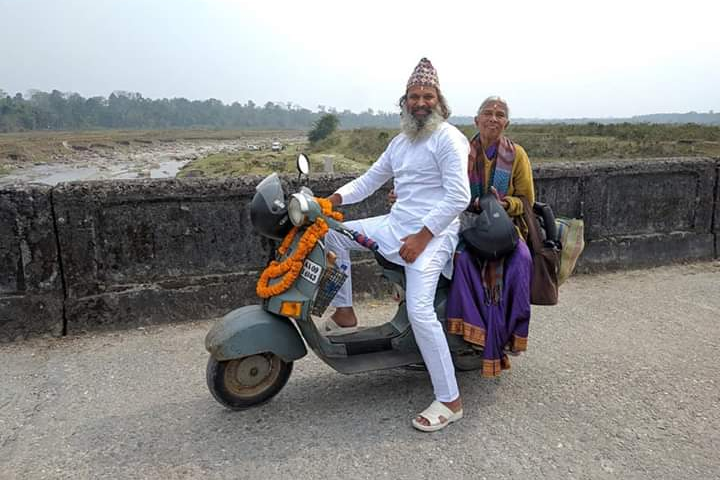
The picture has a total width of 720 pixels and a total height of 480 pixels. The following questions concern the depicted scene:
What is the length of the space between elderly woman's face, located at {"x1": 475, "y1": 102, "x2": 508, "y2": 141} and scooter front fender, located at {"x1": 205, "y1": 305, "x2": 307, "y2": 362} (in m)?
1.58

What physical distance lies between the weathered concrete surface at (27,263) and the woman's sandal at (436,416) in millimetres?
2876

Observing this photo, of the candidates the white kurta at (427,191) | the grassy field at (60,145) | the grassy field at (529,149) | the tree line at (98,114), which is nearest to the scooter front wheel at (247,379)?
the white kurta at (427,191)

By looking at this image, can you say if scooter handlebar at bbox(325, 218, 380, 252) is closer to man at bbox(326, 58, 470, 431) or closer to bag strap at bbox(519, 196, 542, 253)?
man at bbox(326, 58, 470, 431)

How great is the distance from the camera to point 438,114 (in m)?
3.13

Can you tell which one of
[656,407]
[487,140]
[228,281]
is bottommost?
[656,407]

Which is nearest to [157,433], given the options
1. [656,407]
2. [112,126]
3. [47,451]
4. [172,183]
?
[47,451]

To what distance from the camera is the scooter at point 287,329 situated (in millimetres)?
2945

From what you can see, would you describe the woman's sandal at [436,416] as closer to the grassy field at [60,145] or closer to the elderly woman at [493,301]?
the elderly woman at [493,301]

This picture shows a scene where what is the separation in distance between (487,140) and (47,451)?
9.44 ft

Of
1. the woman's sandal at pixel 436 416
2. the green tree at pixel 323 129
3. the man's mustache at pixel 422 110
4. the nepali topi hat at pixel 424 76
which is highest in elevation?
the green tree at pixel 323 129

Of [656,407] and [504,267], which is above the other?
[504,267]

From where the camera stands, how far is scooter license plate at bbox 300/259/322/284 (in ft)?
9.73

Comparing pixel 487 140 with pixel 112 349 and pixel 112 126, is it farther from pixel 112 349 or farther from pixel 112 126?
pixel 112 126

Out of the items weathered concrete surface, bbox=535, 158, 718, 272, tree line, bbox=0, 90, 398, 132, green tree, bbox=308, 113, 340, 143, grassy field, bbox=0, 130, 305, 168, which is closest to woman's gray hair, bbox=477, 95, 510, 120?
weathered concrete surface, bbox=535, 158, 718, 272
